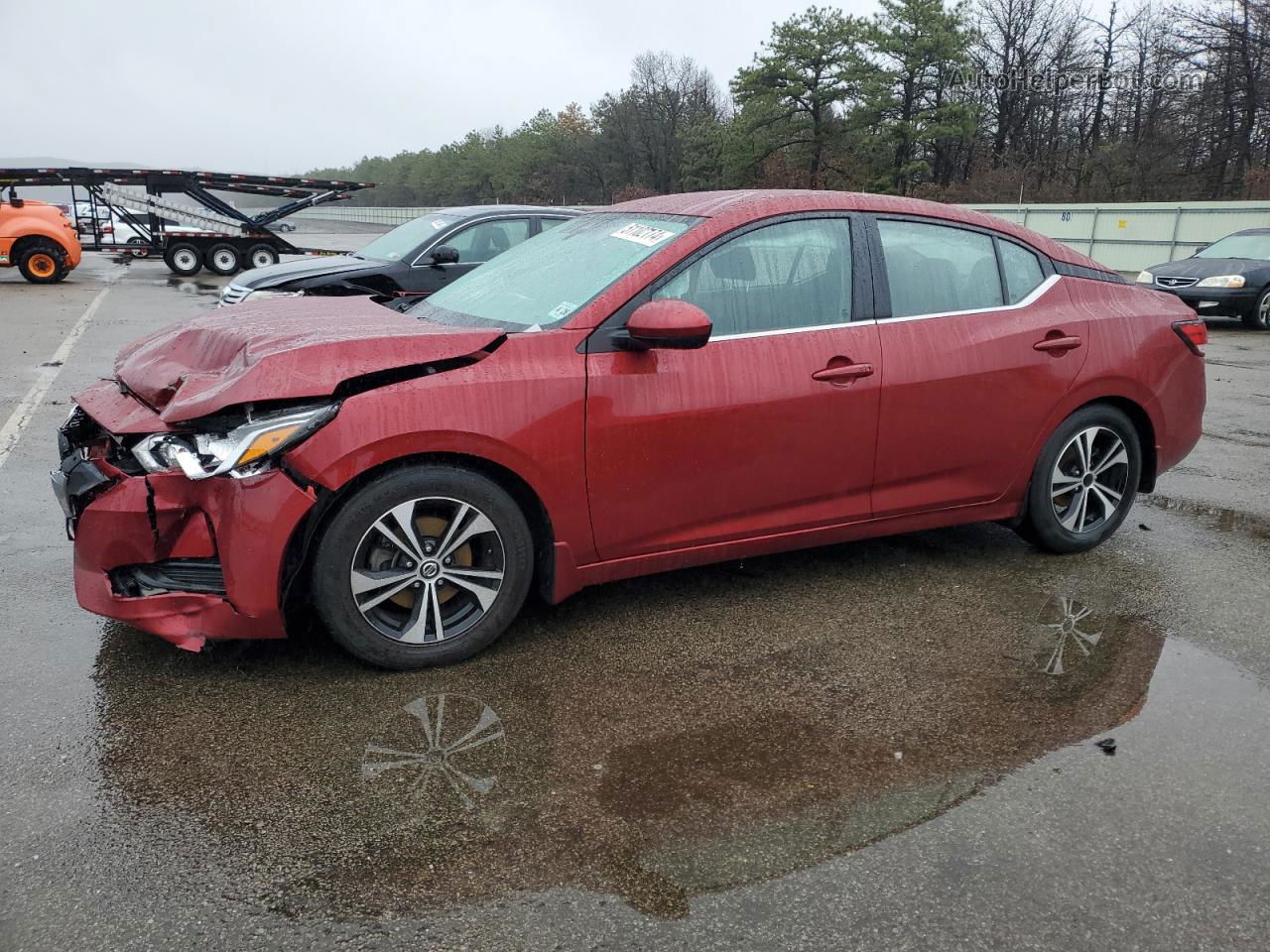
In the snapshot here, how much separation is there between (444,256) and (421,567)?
6.50 meters

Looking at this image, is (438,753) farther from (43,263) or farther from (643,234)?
(43,263)

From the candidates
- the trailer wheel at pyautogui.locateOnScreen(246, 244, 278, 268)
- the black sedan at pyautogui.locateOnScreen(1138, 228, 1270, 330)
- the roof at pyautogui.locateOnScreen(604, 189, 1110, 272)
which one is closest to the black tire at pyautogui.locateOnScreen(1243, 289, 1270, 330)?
the black sedan at pyautogui.locateOnScreen(1138, 228, 1270, 330)

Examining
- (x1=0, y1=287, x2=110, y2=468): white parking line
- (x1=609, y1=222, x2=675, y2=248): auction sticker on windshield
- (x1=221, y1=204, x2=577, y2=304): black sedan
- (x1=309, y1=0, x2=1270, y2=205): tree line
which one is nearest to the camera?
(x1=609, y1=222, x2=675, y2=248): auction sticker on windshield

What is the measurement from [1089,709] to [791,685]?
0.96 m

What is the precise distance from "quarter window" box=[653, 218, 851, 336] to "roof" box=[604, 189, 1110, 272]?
73mm

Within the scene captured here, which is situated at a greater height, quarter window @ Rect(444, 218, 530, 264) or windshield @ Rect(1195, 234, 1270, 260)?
quarter window @ Rect(444, 218, 530, 264)

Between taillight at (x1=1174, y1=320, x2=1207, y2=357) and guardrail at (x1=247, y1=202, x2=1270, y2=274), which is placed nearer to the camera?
taillight at (x1=1174, y1=320, x2=1207, y2=357)

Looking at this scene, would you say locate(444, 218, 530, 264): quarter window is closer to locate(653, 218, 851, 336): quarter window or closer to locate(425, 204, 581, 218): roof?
locate(425, 204, 581, 218): roof

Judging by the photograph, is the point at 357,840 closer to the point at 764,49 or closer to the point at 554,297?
the point at 554,297

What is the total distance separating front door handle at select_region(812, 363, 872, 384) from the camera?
385cm

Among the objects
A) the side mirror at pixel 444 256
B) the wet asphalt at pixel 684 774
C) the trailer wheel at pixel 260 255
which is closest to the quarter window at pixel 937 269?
the wet asphalt at pixel 684 774

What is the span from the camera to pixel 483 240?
9.90 m

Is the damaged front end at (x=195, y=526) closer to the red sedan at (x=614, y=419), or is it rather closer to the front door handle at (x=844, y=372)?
the red sedan at (x=614, y=419)

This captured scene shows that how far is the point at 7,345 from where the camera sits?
11.3 meters
